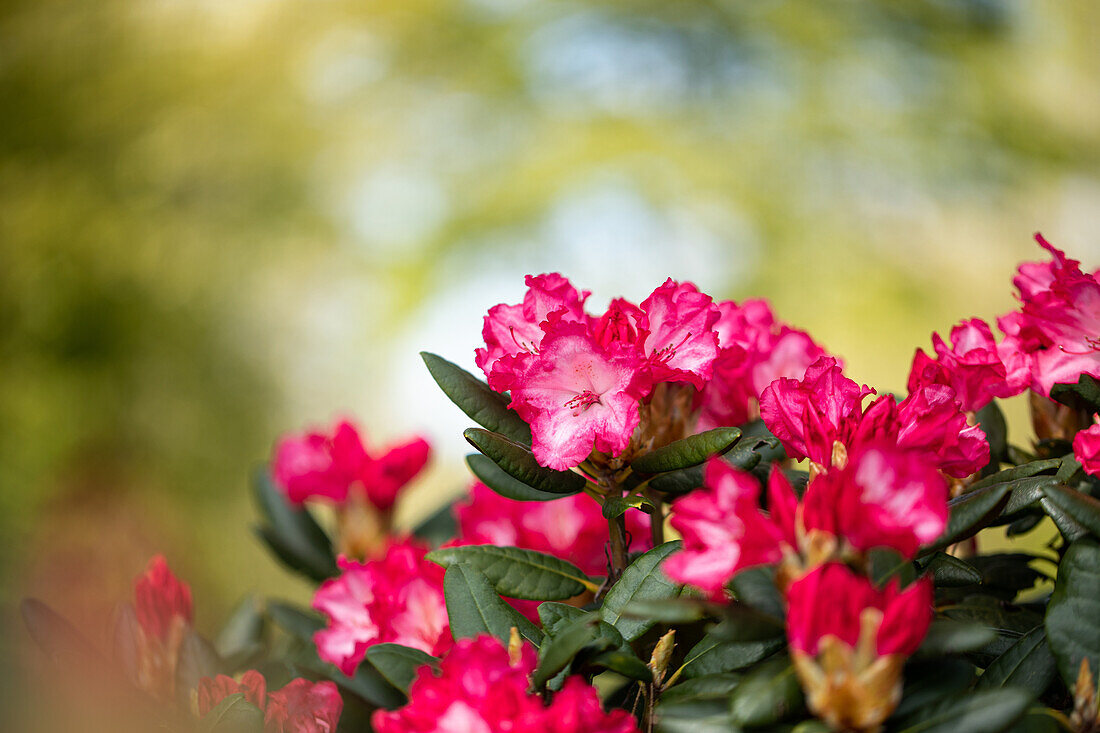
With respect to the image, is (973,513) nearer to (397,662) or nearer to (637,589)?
(637,589)

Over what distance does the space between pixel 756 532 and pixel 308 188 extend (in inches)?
176

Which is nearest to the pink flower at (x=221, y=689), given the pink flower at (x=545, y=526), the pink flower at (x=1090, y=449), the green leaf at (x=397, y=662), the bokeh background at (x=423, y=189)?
the green leaf at (x=397, y=662)

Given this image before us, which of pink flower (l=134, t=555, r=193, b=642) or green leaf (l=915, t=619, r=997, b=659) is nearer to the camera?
green leaf (l=915, t=619, r=997, b=659)

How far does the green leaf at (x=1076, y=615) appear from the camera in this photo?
1.57ft

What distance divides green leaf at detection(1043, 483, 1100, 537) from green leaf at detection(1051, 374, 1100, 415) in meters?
0.10

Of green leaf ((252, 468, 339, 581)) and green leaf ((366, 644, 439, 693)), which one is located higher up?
green leaf ((366, 644, 439, 693))

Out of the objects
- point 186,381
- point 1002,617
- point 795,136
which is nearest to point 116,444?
point 186,381

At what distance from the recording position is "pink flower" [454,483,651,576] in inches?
33.8

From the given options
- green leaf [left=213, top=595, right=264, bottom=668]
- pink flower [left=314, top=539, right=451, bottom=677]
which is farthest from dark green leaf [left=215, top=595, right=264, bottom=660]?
pink flower [left=314, top=539, right=451, bottom=677]

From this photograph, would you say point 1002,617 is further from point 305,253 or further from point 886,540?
point 305,253

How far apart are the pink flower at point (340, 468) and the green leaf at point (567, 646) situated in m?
0.57

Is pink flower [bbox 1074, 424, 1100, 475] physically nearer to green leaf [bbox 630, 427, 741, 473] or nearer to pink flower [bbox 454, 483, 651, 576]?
green leaf [bbox 630, 427, 741, 473]

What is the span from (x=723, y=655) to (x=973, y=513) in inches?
6.1

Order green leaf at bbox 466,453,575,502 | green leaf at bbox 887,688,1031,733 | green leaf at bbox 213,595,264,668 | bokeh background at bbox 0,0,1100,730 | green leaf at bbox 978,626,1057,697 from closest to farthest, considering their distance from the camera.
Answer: green leaf at bbox 887,688,1031,733 < green leaf at bbox 978,626,1057,697 < green leaf at bbox 466,453,575,502 < green leaf at bbox 213,595,264,668 < bokeh background at bbox 0,0,1100,730
